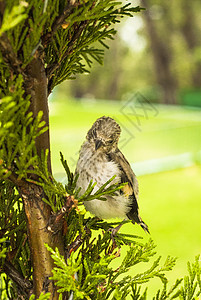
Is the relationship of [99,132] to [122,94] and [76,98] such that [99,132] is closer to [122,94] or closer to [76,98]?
[122,94]

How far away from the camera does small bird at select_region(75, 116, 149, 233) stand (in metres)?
1.31

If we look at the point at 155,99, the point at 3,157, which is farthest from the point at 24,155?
the point at 155,99

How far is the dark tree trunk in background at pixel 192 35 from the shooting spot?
20.8 meters

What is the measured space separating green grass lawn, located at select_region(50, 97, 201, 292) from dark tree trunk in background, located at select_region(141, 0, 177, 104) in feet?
14.7

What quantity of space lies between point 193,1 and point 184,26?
54.0 inches

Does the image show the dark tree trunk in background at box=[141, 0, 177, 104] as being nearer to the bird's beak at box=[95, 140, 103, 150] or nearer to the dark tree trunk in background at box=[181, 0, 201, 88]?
the dark tree trunk in background at box=[181, 0, 201, 88]

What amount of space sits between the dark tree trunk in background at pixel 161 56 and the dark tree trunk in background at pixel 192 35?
3.99 ft

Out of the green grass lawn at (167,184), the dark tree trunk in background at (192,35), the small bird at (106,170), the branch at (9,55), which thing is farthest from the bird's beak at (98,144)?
the dark tree trunk in background at (192,35)

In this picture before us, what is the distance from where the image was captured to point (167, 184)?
8.13 meters

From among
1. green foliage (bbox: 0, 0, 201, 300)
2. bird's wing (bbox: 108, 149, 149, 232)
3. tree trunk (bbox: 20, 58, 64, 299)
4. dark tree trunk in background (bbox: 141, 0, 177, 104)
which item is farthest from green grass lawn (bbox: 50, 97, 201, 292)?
dark tree trunk in background (bbox: 141, 0, 177, 104)

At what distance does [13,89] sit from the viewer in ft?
2.82

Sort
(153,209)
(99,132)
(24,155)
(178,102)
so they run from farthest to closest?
(178,102), (153,209), (99,132), (24,155)

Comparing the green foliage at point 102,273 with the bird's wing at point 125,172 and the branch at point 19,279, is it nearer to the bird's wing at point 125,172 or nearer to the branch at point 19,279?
the branch at point 19,279

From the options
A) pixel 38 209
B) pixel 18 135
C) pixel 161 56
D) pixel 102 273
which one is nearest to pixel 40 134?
pixel 18 135
